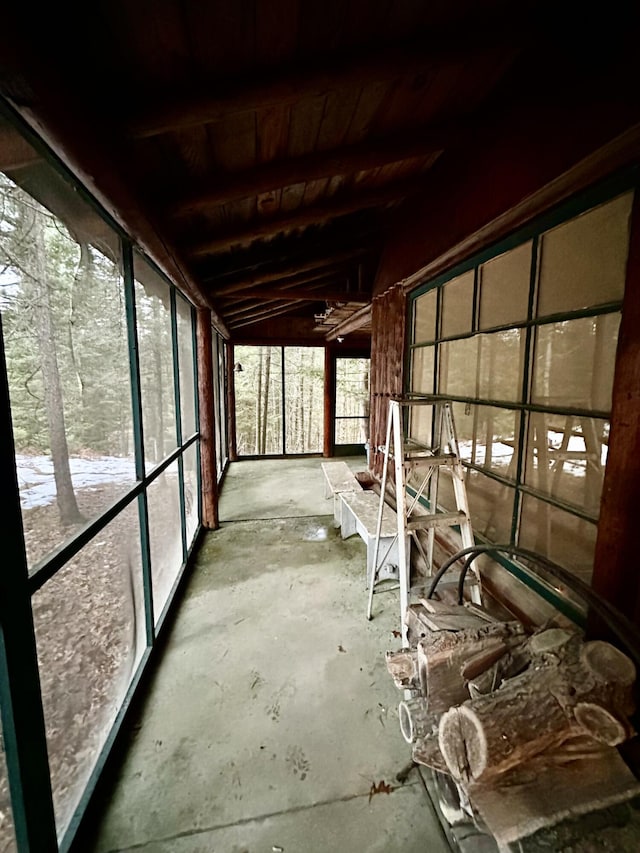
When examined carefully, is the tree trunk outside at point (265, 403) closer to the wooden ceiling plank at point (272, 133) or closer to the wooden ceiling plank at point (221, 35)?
the wooden ceiling plank at point (272, 133)

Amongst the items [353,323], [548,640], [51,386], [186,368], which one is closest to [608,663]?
[548,640]

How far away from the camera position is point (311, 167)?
193cm

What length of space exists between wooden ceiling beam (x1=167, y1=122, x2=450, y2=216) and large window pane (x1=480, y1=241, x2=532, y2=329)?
2.63ft

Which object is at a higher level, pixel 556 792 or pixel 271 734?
pixel 556 792

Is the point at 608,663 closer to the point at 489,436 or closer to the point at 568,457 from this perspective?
the point at 568,457

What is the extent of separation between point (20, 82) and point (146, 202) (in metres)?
0.86

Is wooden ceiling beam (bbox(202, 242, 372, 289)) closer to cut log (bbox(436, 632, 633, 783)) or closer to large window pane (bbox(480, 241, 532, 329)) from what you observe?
large window pane (bbox(480, 241, 532, 329))

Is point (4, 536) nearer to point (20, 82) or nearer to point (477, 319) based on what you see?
point (20, 82)

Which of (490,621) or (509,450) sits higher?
(509,450)

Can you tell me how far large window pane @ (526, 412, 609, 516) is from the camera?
1.42 metres

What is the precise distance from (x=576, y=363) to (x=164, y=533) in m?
2.65

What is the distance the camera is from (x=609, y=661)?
1.12m

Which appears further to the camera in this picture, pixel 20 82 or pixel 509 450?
pixel 509 450

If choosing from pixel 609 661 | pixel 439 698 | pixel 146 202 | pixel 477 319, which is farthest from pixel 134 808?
pixel 477 319
